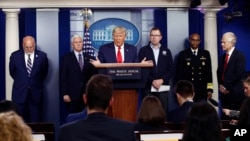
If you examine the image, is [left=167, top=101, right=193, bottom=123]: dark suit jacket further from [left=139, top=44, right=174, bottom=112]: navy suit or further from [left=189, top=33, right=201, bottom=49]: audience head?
[left=189, top=33, right=201, bottom=49]: audience head

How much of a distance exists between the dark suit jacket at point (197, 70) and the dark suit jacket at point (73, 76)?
53.1 inches

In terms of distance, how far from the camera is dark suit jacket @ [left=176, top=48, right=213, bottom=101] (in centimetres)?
768

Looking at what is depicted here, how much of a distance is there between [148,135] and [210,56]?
470cm

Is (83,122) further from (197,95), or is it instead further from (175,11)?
(175,11)

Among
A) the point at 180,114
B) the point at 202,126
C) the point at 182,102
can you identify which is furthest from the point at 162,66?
the point at 202,126

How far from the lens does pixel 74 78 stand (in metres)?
7.44

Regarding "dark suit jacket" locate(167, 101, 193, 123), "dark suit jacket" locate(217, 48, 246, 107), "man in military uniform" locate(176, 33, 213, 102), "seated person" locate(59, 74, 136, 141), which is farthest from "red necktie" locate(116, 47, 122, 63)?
"seated person" locate(59, 74, 136, 141)

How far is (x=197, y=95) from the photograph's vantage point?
771 centimetres

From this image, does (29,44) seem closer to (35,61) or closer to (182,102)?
(35,61)

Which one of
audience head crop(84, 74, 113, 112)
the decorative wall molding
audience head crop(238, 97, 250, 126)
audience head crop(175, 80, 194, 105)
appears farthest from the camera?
the decorative wall molding

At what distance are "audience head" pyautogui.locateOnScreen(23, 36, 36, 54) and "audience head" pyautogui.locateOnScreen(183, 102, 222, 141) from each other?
4852mm

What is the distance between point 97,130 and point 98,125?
0.11 feet

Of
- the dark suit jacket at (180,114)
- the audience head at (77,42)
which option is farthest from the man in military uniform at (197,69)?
the dark suit jacket at (180,114)

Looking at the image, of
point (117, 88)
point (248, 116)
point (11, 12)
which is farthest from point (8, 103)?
point (11, 12)
